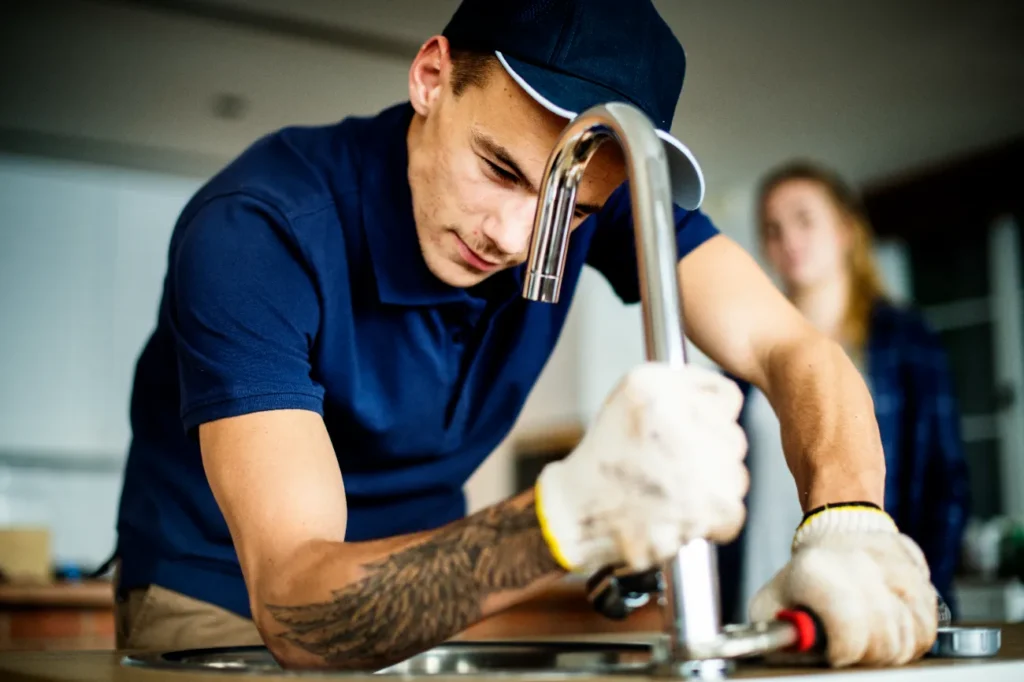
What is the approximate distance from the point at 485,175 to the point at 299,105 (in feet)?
1.37

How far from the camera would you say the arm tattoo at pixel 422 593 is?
56 centimetres

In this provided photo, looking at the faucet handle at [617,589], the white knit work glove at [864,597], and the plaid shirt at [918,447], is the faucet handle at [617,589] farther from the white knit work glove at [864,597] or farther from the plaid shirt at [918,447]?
the plaid shirt at [918,447]

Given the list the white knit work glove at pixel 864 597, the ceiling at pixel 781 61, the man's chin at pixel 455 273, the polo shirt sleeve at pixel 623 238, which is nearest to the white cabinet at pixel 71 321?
the ceiling at pixel 781 61

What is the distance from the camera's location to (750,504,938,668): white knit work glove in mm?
518

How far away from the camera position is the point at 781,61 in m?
1.11

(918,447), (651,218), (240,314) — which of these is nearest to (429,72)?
(240,314)

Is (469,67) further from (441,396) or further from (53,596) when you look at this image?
(53,596)

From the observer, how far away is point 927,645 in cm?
57

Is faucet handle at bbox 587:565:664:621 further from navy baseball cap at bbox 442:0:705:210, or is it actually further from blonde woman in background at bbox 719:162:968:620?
blonde woman in background at bbox 719:162:968:620

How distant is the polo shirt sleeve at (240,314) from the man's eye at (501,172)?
0.51ft

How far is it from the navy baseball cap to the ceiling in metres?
0.11

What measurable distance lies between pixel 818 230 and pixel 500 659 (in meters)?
1.11

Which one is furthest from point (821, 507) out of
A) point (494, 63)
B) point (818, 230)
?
point (818, 230)

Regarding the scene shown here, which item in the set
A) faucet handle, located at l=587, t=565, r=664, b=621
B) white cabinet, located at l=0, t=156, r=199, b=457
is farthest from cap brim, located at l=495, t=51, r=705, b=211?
white cabinet, located at l=0, t=156, r=199, b=457
